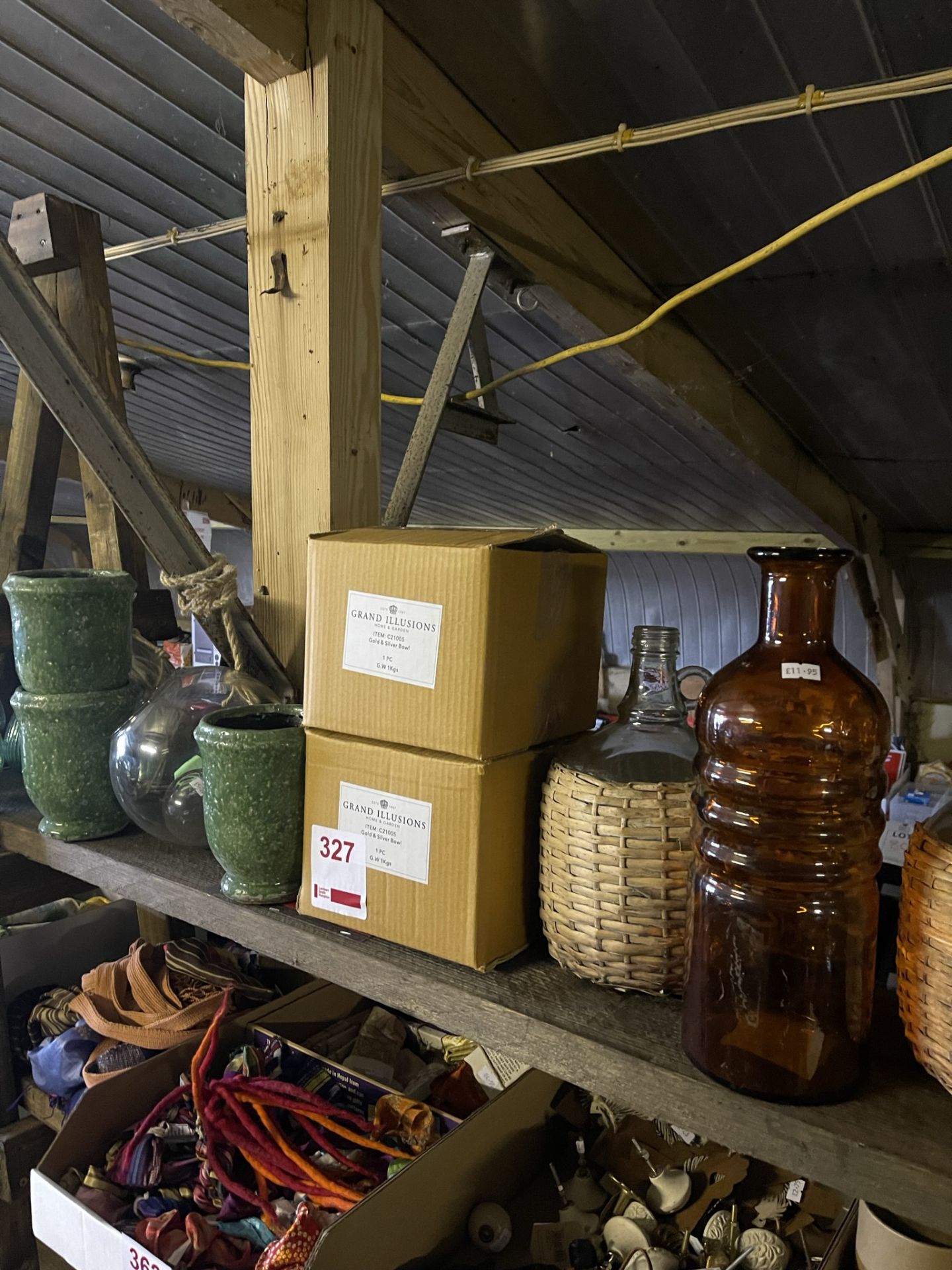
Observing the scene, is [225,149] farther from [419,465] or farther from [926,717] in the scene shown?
[926,717]

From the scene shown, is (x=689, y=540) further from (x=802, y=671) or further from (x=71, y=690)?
(x=802, y=671)

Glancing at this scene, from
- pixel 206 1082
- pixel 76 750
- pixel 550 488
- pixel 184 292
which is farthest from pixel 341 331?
pixel 550 488

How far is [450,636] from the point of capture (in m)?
0.65

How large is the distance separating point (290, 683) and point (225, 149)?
0.96 metres

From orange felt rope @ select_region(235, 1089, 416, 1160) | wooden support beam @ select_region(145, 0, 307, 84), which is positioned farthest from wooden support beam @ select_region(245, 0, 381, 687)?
orange felt rope @ select_region(235, 1089, 416, 1160)

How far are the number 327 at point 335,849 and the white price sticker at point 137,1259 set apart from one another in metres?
0.57

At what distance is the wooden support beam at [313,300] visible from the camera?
2.92 ft

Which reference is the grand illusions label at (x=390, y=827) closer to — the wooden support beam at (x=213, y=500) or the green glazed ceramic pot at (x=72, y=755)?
the green glazed ceramic pot at (x=72, y=755)

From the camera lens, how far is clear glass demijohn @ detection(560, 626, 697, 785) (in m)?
0.68

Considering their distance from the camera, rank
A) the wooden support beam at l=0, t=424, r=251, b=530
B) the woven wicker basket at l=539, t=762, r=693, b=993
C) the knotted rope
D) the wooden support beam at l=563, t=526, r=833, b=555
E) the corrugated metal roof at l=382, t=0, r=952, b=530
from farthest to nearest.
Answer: the wooden support beam at l=0, t=424, r=251, b=530, the wooden support beam at l=563, t=526, r=833, b=555, the corrugated metal roof at l=382, t=0, r=952, b=530, the knotted rope, the woven wicker basket at l=539, t=762, r=693, b=993

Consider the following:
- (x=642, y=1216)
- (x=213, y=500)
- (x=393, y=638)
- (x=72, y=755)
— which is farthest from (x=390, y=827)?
(x=213, y=500)

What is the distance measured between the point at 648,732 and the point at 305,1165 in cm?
75

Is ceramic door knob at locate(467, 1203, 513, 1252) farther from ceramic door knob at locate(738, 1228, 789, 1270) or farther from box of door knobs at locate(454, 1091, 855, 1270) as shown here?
ceramic door knob at locate(738, 1228, 789, 1270)

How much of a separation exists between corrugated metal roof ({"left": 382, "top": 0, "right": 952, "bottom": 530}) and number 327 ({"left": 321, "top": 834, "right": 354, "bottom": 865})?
0.95 meters
